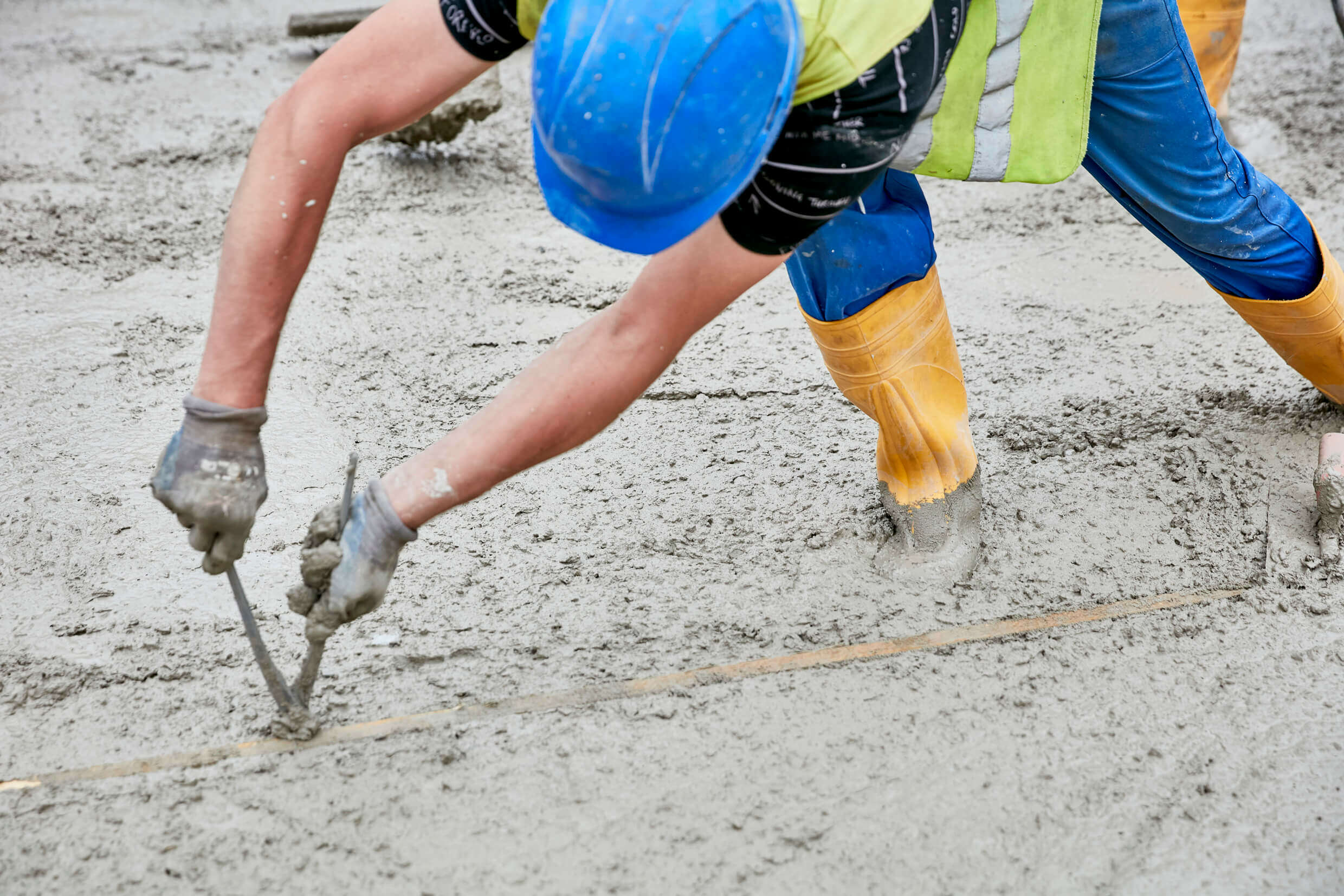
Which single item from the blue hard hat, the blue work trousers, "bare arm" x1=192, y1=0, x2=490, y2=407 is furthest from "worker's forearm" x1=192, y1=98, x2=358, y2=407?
the blue work trousers

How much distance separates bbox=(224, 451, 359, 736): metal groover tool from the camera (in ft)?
5.26

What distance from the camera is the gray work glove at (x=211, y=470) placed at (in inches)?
56.9

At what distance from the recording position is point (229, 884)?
4.88ft

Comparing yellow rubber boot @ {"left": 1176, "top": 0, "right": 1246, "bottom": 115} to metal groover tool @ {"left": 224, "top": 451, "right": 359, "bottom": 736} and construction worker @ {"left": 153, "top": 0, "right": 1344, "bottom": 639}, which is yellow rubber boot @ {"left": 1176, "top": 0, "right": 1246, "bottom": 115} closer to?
construction worker @ {"left": 153, "top": 0, "right": 1344, "bottom": 639}

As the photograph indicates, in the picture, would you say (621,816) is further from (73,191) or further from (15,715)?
(73,191)

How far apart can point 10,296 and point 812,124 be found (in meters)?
2.58

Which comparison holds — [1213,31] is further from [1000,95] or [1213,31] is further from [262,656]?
[262,656]

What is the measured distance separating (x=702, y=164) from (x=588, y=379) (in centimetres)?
32

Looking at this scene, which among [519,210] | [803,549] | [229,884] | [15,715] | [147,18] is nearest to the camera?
[229,884]

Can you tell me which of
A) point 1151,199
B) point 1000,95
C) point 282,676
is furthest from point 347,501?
point 1151,199

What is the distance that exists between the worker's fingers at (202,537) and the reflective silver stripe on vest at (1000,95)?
125 cm

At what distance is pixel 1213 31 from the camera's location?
2613 mm

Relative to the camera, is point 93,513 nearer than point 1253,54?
Yes

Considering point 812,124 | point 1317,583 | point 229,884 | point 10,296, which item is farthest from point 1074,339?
point 10,296
